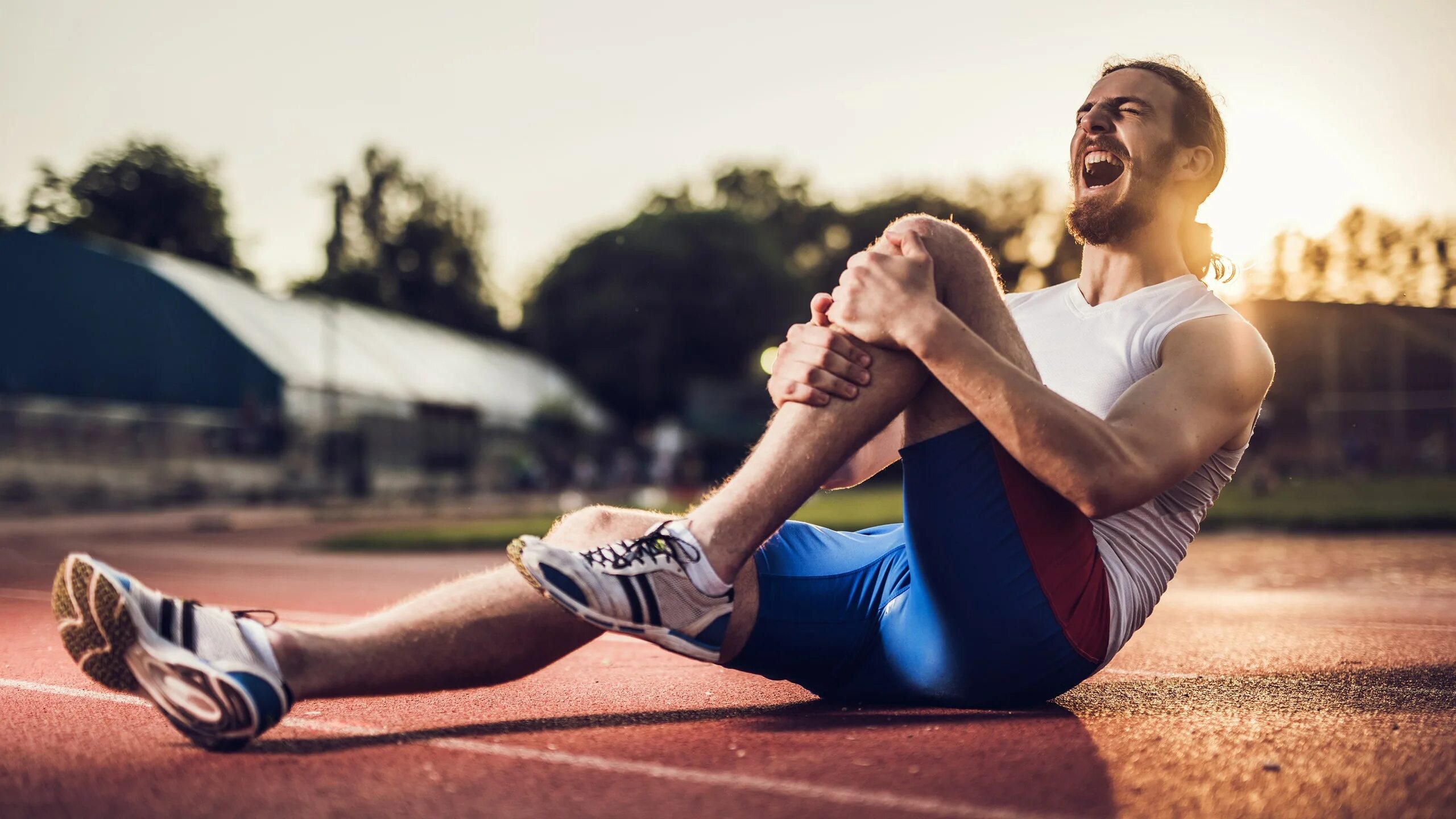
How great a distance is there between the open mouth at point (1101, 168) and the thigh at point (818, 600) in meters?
0.99

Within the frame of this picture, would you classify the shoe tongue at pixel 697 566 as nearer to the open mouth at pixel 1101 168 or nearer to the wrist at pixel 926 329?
the wrist at pixel 926 329

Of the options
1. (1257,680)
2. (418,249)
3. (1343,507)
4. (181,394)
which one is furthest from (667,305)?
(1257,680)

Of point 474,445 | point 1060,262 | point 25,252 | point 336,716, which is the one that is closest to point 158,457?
point 25,252

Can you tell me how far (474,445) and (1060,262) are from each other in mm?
34099

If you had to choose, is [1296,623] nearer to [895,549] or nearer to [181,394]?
[895,549]

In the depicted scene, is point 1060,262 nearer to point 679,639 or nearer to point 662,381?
point 662,381

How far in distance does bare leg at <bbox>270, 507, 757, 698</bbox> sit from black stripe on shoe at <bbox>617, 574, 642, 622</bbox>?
0.11 meters

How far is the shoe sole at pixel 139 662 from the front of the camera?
7.25 ft

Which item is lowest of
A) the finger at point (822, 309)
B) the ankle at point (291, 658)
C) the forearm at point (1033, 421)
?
the ankle at point (291, 658)

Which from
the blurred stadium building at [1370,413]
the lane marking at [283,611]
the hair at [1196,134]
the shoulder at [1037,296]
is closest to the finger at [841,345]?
the shoulder at [1037,296]

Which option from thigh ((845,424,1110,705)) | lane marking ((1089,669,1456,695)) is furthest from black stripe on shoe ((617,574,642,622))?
lane marking ((1089,669,1456,695))

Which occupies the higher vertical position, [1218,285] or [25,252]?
[25,252]

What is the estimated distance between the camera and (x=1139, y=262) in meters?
2.95

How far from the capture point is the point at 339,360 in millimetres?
32031
